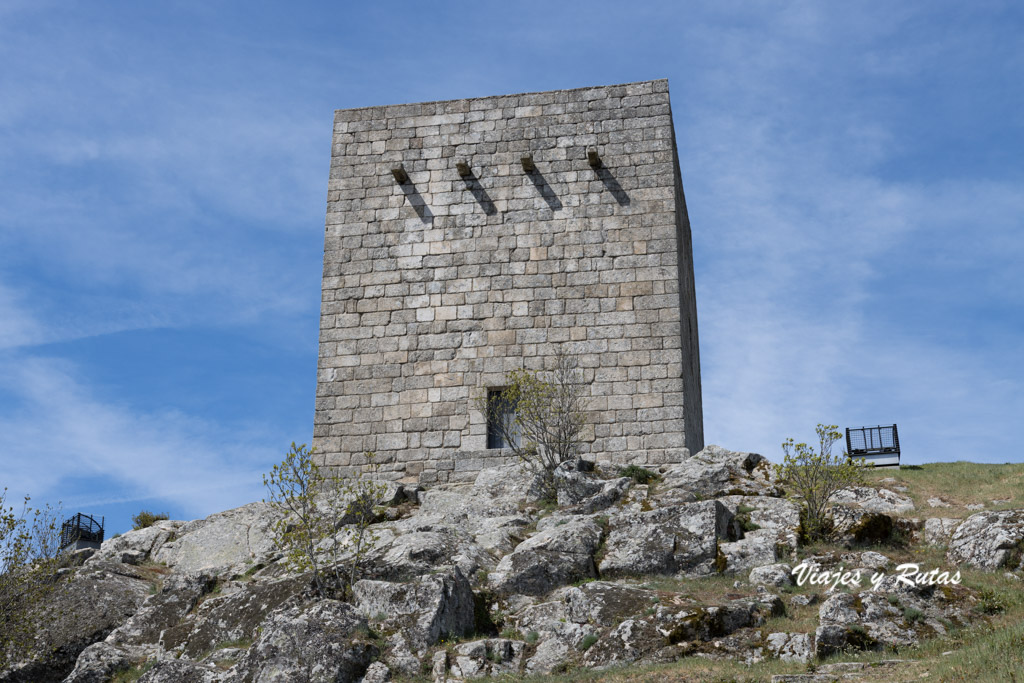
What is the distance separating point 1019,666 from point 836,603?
224 cm

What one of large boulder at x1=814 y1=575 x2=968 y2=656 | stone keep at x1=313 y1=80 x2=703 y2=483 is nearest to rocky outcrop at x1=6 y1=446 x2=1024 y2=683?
large boulder at x1=814 y1=575 x2=968 y2=656

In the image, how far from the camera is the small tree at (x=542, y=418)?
16.5 meters

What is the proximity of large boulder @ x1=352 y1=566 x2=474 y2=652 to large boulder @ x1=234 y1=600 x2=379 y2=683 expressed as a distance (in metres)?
0.38

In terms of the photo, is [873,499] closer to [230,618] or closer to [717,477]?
[717,477]

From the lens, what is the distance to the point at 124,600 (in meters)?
15.0

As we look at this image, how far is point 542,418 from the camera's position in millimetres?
16500

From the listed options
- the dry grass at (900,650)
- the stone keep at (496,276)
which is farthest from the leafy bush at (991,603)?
the stone keep at (496,276)

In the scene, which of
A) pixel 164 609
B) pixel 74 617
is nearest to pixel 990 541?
pixel 164 609

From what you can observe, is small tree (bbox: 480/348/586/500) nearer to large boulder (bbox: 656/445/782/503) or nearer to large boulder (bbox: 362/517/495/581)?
large boulder (bbox: 656/445/782/503)

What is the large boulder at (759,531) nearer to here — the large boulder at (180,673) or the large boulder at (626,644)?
the large boulder at (626,644)

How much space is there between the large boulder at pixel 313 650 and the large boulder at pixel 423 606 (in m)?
0.38

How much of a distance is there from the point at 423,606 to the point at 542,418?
536 centimetres

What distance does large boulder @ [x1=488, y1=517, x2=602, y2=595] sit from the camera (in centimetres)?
1262

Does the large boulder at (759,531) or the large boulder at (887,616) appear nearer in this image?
the large boulder at (887,616)
